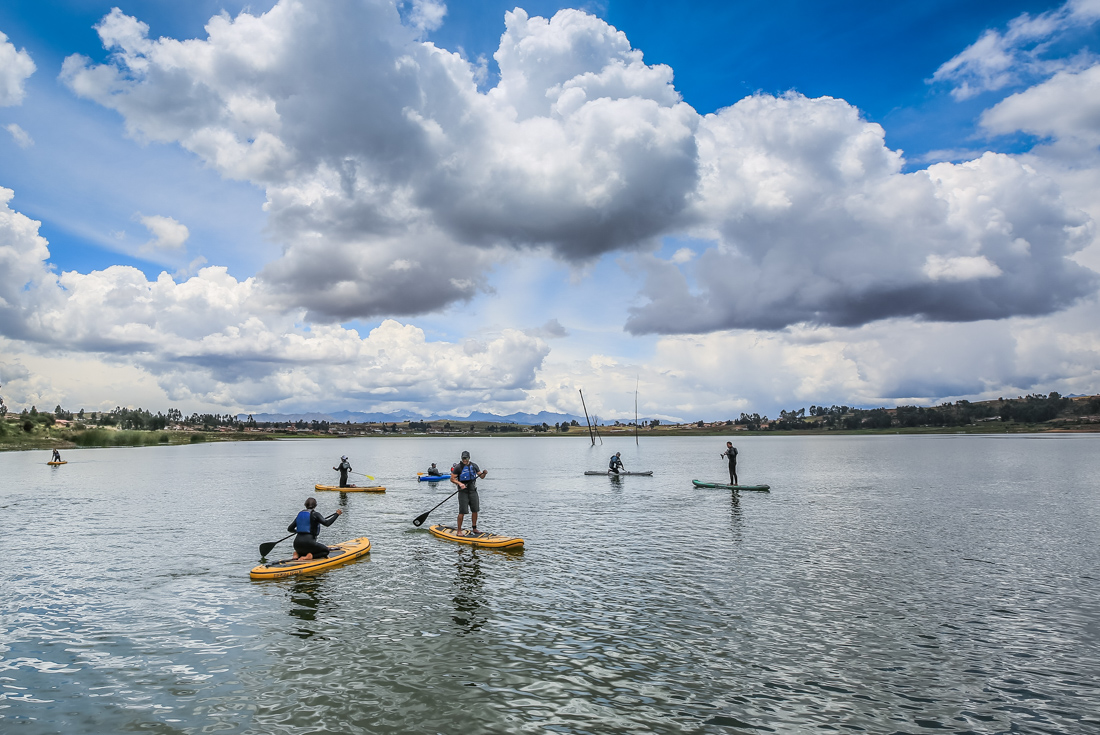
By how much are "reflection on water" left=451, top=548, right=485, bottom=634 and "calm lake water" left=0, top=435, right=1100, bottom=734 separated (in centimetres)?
15

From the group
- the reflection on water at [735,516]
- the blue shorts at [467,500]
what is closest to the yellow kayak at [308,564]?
the blue shorts at [467,500]

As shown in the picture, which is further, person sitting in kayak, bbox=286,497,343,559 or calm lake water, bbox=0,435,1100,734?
person sitting in kayak, bbox=286,497,343,559

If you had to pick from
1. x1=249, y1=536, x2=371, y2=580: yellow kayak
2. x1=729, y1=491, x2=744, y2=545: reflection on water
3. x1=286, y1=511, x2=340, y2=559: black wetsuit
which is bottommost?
x1=729, y1=491, x2=744, y2=545: reflection on water

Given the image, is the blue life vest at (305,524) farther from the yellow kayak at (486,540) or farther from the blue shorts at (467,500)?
the blue shorts at (467,500)

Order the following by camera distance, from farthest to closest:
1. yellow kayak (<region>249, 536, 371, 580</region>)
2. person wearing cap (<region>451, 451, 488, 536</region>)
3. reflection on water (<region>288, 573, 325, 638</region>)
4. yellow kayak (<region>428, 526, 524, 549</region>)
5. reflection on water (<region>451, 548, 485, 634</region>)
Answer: person wearing cap (<region>451, 451, 488, 536</region>) < yellow kayak (<region>428, 526, 524, 549</region>) < yellow kayak (<region>249, 536, 371, 580</region>) < reflection on water (<region>288, 573, 325, 638</region>) < reflection on water (<region>451, 548, 485, 634</region>)

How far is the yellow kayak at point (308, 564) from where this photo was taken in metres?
25.4

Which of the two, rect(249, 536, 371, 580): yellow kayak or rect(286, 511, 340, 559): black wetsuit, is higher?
rect(286, 511, 340, 559): black wetsuit

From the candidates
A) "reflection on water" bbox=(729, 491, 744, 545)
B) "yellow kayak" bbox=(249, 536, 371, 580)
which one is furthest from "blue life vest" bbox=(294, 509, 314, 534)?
"reflection on water" bbox=(729, 491, 744, 545)

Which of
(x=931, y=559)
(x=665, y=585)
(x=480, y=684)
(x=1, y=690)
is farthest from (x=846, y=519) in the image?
(x=1, y=690)

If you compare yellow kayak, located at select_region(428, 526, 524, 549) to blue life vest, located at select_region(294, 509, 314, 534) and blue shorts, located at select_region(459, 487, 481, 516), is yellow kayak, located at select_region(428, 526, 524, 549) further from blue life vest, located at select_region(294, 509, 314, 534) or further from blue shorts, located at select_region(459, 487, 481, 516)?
blue life vest, located at select_region(294, 509, 314, 534)

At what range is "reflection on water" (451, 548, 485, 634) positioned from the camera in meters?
19.6

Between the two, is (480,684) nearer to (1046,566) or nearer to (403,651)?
(403,651)

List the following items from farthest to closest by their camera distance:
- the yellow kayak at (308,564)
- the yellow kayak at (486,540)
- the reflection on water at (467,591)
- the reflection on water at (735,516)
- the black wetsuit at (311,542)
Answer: the reflection on water at (735,516)
the yellow kayak at (486,540)
the black wetsuit at (311,542)
the yellow kayak at (308,564)
the reflection on water at (467,591)

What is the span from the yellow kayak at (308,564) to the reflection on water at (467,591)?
16.6 ft
